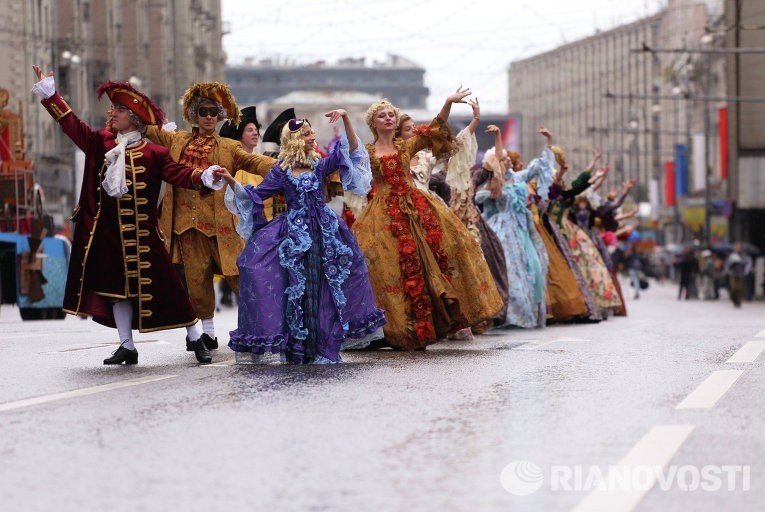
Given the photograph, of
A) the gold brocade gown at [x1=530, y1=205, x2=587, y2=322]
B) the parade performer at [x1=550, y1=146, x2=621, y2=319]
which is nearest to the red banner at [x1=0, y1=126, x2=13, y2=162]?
the parade performer at [x1=550, y1=146, x2=621, y2=319]

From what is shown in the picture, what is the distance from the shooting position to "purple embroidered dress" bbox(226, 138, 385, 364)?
1038 centimetres

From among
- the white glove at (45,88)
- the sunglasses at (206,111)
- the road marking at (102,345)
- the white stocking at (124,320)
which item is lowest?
the road marking at (102,345)

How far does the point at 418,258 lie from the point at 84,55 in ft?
146

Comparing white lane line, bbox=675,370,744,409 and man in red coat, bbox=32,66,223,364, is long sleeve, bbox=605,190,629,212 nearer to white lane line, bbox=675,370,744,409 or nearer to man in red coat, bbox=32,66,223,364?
man in red coat, bbox=32,66,223,364

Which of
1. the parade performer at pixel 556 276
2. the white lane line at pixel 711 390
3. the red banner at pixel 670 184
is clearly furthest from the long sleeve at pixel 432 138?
the red banner at pixel 670 184

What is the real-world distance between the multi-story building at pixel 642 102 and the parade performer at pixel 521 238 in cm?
4817

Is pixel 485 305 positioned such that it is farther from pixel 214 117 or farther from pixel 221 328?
pixel 221 328

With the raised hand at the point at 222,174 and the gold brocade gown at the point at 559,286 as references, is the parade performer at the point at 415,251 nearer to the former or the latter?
the raised hand at the point at 222,174

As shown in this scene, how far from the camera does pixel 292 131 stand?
11.0 meters

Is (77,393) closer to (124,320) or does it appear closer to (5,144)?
(124,320)

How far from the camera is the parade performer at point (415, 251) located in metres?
12.2

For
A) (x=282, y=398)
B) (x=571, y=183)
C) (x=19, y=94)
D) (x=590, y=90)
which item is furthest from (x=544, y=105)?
(x=282, y=398)

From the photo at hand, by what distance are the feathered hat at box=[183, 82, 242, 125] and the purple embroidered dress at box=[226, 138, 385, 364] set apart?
796 millimetres

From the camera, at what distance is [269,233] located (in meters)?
10.7
